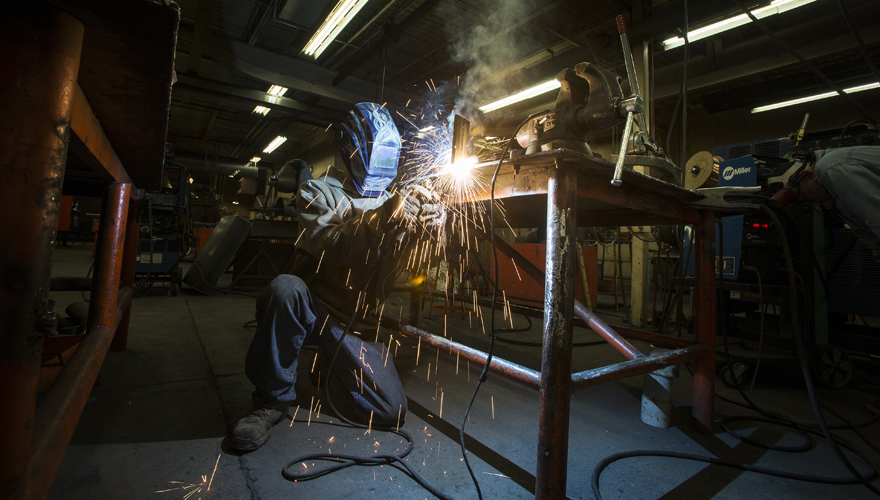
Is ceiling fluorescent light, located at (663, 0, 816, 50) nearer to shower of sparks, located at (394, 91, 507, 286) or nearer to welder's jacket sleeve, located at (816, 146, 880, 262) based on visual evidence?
welder's jacket sleeve, located at (816, 146, 880, 262)

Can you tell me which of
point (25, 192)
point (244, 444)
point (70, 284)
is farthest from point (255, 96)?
point (25, 192)

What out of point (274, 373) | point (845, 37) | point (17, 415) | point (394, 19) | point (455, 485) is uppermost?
point (394, 19)

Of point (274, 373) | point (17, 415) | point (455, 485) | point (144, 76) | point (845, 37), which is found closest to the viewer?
point (17, 415)

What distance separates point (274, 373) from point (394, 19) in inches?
208

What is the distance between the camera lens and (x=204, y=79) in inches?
275

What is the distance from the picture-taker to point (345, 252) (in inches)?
64.4

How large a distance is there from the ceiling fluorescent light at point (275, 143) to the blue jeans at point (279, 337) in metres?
11.9

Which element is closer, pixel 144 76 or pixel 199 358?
pixel 144 76

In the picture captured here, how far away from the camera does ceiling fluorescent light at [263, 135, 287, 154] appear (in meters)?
12.0

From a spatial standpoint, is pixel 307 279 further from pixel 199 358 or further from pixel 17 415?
pixel 17 415

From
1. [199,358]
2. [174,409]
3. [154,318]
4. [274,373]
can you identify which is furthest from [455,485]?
[154,318]

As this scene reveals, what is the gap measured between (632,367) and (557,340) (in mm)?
413

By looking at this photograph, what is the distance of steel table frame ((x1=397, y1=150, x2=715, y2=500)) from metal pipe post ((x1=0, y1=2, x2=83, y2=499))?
0.91 m

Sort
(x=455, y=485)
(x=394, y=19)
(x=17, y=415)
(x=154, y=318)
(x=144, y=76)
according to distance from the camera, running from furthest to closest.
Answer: (x=394, y=19) → (x=154, y=318) → (x=455, y=485) → (x=144, y=76) → (x=17, y=415)
